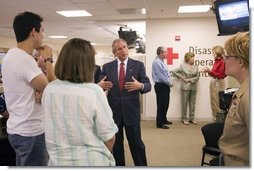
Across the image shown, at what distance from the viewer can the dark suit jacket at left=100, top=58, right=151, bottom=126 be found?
215cm

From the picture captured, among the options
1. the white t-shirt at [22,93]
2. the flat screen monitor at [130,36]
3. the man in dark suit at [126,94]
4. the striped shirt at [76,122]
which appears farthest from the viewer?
the flat screen monitor at [130,36]

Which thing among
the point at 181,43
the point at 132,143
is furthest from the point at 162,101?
the point at 181,43

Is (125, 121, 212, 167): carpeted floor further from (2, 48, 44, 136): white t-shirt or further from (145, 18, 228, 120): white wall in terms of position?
(2, 48, 44, 136): white t-shirt

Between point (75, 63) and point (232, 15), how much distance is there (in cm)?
137

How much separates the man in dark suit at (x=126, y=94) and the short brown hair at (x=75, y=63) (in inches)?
34.7

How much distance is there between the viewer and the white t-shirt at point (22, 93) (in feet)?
4.67

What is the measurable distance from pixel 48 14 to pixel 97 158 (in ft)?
12.2

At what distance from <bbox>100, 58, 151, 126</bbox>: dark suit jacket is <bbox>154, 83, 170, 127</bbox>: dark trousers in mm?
807

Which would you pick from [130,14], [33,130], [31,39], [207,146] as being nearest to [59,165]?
[33,130]

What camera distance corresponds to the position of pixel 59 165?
126 cm

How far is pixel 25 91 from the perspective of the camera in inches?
56.7

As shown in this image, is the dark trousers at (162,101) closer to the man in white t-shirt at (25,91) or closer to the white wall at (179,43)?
the white wall at (179,43)

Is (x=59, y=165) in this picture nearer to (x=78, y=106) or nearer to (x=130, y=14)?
(x=78, y=106)

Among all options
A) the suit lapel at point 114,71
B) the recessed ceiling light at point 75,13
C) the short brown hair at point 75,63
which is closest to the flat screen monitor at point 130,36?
the recessed ceiling light at point 75,13
